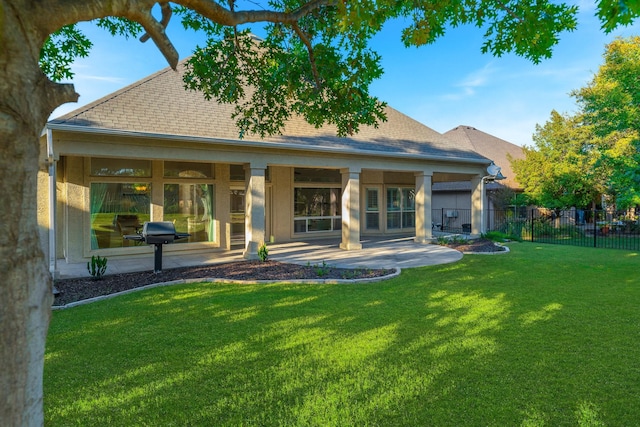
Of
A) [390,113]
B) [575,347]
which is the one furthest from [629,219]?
[575,347]

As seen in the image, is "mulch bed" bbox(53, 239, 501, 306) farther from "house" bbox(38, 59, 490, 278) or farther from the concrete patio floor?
"house" bbox(38, 59, 490, 278)

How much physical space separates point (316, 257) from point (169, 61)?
345 inches

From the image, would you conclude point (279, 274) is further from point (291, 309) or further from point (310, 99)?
point (310, 99)

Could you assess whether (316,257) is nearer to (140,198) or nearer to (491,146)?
(140,198)

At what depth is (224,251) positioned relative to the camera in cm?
1254

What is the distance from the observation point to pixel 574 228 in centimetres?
2020

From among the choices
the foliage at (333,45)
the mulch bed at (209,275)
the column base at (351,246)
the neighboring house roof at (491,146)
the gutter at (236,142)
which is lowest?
the mulch bed at (209,275)

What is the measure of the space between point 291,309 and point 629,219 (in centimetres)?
2045

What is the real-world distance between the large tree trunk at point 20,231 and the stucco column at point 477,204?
16.5m

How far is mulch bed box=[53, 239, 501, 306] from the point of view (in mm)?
7434

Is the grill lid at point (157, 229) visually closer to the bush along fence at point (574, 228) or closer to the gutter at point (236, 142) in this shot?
the gutter at point (236, 142)

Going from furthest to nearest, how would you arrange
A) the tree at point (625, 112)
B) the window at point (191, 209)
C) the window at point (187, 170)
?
the tree at point (625, 112)
the window at point (191, 209)
the window at point (187, 170)

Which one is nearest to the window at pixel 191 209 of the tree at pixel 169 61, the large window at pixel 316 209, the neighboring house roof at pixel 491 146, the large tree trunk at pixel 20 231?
the large window at pixel 316 209

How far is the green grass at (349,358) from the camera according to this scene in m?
3.19
